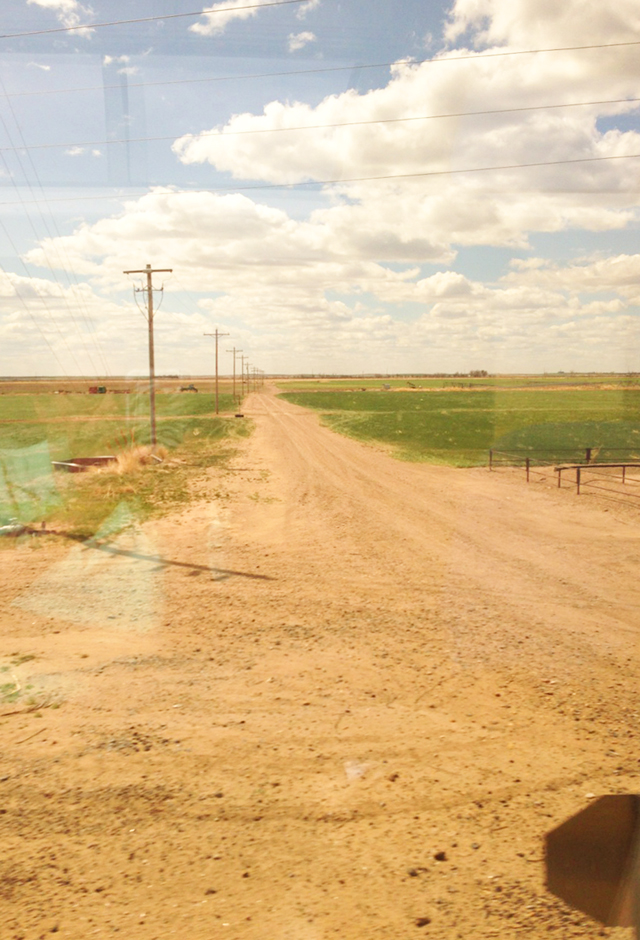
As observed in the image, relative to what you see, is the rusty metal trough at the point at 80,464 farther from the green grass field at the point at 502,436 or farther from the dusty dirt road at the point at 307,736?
the dusty dirt road at the point at 307,736

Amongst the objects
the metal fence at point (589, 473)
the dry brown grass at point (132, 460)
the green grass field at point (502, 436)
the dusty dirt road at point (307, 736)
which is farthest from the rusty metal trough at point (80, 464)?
the metal fence at point (589, 473)

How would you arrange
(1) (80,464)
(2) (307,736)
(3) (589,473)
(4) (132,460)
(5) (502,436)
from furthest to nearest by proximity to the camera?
(5) (502,436) < (1) (80,464) < (4) (132,460) < (3) (589,473) < (2) (307,736)

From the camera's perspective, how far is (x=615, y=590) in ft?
31.4

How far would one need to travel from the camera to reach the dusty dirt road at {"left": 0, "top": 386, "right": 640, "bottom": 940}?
385 cm

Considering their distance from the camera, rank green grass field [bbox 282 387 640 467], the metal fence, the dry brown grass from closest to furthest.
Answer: the metal fence
the dry brown grass
green grass field [bbox 282 387 640 467]

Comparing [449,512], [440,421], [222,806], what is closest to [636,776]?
[222,806]

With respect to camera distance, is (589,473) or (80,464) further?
(80,464)

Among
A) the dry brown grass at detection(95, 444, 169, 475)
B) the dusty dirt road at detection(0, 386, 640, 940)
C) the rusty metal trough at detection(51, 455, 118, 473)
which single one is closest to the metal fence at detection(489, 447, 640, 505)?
the dusty dirt road at detection(0, 386, 640, 940)

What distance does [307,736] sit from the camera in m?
5.59

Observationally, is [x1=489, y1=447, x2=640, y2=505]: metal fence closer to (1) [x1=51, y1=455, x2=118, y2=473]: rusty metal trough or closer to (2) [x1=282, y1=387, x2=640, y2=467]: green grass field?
(2) [x1=282, y1=387, x2=640, y2=467]: green grass field

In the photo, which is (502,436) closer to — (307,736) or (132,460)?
(132,460)

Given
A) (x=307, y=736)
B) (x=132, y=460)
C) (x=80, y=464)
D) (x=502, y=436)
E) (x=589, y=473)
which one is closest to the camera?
(x=307, y=736)

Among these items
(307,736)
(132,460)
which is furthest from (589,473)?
(307,736)

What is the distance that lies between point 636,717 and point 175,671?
421cm
